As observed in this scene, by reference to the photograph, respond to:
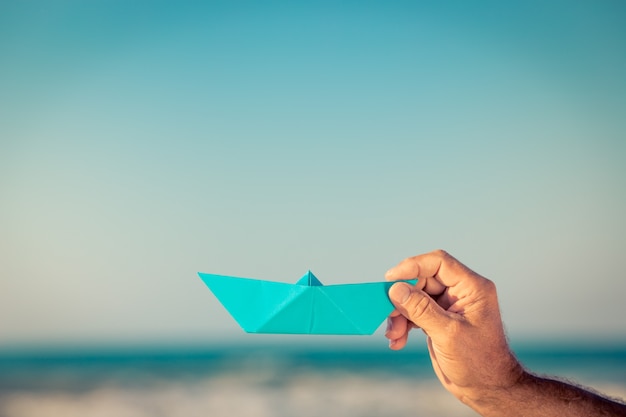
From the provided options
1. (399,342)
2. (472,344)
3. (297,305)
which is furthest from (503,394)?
(297,305)

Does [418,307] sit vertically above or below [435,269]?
below

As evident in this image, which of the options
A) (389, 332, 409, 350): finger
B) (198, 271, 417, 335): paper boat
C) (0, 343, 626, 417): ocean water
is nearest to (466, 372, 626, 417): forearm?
(389, 332, 409, 350): finger

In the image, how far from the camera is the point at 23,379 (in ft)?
37.6

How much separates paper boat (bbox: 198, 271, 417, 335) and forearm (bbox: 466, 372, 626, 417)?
1.88 ft

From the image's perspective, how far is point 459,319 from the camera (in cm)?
161

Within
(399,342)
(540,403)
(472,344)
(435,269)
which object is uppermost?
(435,269)

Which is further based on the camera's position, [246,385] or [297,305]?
[246,385]

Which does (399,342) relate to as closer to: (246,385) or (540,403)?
(540,403)

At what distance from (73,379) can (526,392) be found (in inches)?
465

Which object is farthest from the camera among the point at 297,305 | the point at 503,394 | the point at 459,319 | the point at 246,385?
the point at 246,385

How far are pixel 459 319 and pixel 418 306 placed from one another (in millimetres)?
169

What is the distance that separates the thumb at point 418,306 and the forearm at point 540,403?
37 cm

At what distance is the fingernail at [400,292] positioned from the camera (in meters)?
1.52

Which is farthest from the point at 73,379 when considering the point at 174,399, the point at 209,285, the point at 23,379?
the point at 209,285
